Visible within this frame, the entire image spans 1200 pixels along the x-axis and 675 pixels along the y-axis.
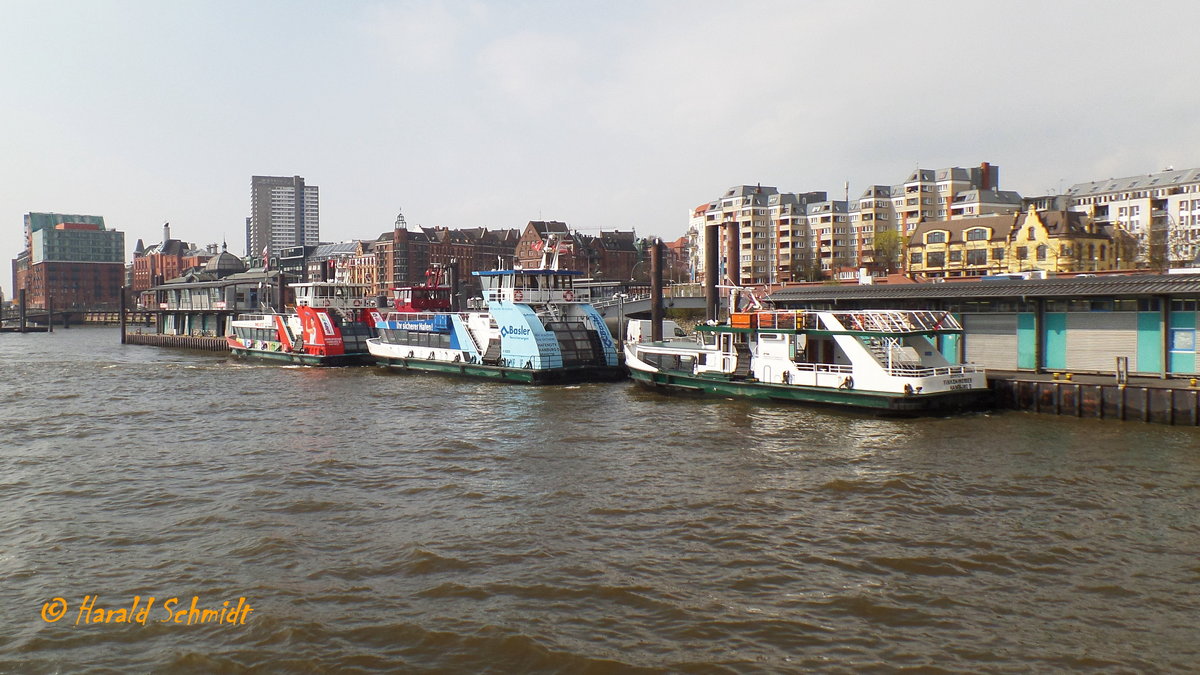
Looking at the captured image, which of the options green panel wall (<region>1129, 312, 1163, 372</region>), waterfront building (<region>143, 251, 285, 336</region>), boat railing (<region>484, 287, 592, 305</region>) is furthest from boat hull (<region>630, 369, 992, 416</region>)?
waterfront building (<region>143, 251, 285, 336</region>)

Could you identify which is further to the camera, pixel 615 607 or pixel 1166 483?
pixel 1166 483

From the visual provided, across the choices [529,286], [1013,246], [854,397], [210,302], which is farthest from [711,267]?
[210,302]

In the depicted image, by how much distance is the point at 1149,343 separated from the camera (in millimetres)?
30844

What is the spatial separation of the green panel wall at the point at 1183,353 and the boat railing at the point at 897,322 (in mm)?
7734

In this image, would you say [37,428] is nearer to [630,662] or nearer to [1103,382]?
[630,662]

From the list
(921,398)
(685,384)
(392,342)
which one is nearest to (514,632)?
(921,398)

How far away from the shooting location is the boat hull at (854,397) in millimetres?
29281

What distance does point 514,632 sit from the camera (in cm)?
1187

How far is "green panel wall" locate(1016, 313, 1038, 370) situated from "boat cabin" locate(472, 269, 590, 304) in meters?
22.3

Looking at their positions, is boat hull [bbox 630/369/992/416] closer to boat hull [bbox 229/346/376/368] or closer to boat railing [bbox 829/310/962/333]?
boat railing [bbox 829/310/962/333]

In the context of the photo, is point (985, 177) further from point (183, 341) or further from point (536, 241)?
point (183, 341)

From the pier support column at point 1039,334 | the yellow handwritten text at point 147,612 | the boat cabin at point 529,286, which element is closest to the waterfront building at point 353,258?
the boat cabin at point 529,286

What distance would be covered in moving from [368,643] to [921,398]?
23.1 metres

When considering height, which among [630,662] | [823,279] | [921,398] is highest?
[823,279]
